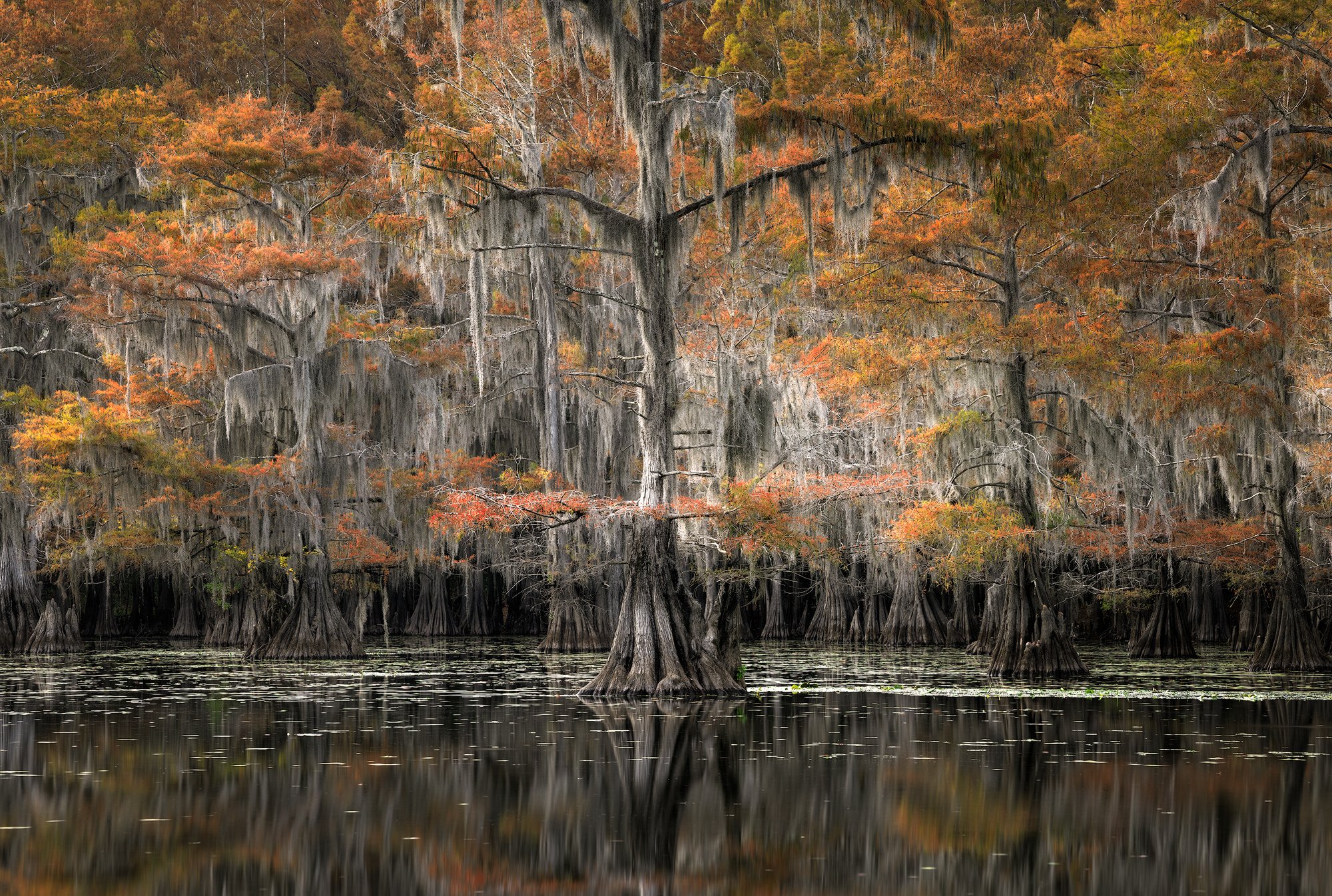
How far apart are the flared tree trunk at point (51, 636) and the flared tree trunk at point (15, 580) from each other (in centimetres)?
27

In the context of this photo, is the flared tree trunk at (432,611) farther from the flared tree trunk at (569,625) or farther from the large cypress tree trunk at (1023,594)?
the large cypress tree trunk at (1023,594)

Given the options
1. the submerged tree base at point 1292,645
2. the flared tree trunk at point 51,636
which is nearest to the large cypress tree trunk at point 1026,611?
the submerged tree base at point 1292,645

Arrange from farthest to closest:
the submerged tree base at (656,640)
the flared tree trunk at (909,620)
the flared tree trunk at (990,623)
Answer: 1. the flared tree trunk at (909,620)
2. the flared tree trunk at (990,623)
3. the submerged tree base at (656,640)

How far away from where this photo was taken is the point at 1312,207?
1602cm

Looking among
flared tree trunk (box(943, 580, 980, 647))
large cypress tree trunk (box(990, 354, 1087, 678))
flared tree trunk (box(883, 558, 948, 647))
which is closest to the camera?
large cypress tree trunk (box(990, 354, 1087, 678))

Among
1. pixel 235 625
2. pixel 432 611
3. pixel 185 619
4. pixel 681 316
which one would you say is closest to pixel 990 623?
pixel 681 316

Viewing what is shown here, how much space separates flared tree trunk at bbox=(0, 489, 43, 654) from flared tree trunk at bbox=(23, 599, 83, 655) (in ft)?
0.89

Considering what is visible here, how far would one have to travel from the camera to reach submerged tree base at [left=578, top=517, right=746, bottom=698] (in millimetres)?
14664

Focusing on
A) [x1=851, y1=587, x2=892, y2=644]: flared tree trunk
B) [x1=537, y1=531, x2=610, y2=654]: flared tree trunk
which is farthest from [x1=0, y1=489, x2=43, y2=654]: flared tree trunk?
[x1=851, y1=587, x2=892, y2=644]: flared tree trunk

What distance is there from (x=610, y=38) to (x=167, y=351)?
1136 centimetres

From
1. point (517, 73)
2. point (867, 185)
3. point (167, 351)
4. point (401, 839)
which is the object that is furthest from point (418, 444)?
point (401, 839)

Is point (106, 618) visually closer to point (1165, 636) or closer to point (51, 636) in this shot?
point (51, 636)

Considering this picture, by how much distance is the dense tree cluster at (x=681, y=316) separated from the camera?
14695mm

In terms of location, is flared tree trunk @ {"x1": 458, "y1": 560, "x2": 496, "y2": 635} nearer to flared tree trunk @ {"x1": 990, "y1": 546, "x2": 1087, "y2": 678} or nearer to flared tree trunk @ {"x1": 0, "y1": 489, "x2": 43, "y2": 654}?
flared tree trunk @ {"x1": 0, "y1": 489, "x2": 43, "y2": 654}
